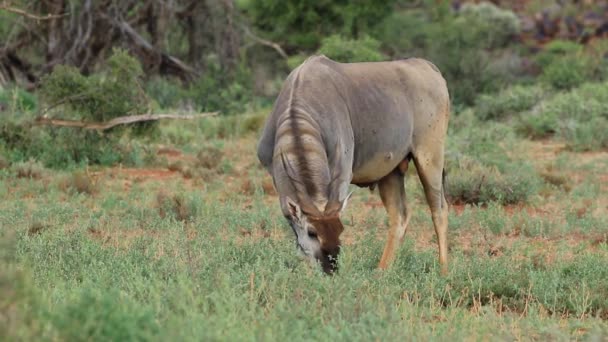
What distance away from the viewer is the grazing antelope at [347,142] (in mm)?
7621

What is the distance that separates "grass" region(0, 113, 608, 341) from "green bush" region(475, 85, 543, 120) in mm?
5814

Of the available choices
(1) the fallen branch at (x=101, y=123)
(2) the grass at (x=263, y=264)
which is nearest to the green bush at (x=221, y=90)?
(2) the grass at (x=263, y=264)

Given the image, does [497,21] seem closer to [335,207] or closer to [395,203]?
[395,203]

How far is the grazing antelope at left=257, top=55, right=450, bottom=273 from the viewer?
7621 mm

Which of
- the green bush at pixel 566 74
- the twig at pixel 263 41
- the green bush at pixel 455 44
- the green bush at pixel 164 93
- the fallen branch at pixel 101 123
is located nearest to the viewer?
the fallen branch at pixel 101 123

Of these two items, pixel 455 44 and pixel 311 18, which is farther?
pixel 455 44

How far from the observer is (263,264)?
26.7 ft

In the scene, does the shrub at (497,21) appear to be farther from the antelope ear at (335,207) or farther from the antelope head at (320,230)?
the antelope head at (320,230)

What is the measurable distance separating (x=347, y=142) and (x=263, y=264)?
121 cm

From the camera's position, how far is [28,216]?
36.9 ft

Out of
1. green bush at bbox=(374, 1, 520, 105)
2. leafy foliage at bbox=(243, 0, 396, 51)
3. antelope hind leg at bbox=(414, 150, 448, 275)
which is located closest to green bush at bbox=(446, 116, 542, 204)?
antelope hind leg at bbox=(414, 150, 448, 275)

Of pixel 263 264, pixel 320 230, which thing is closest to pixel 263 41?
pixel 263 264

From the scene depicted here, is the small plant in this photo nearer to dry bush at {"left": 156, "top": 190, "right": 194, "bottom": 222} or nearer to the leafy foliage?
dry bush at {"left": 156, "top": 190, "right": 194, "bottom": 222}

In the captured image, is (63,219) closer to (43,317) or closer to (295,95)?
(295,95)
